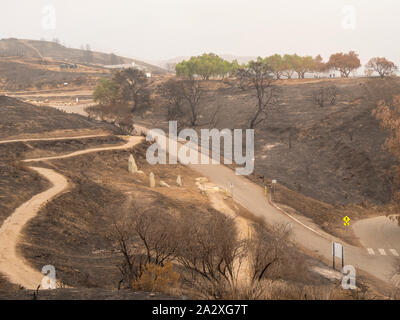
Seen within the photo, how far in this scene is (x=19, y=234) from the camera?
70.3ft

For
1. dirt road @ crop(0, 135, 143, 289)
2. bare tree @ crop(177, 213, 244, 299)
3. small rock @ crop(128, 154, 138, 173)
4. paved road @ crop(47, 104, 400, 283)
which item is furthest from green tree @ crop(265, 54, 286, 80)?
bare tree @ crop(177, 213, 244, 299)

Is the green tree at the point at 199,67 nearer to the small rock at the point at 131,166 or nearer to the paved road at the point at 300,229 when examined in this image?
the paved road at the point at 300,229

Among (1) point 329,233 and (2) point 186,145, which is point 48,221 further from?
(2) point 186,145

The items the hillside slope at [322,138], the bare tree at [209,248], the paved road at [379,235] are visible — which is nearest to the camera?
the bare tree at [209,248]

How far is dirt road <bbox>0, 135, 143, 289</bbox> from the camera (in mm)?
16734

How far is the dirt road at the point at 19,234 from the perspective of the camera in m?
16.7

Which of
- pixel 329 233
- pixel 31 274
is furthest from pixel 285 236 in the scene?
pixel 329 233

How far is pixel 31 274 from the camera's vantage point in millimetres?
17156

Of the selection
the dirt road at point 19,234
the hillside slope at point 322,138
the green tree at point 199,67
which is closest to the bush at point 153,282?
the dirt road at point 19,234

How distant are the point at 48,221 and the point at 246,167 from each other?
34033 mm

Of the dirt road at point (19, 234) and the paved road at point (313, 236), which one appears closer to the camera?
the dirt road at point (19, 234)

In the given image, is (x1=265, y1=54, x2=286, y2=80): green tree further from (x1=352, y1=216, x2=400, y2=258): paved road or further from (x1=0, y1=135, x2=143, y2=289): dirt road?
(x1=0, y1=135, x2=143, y2=289): dirt road

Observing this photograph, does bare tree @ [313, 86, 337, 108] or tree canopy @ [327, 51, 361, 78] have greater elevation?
tree canopy @ [327, 51, 361, 78]

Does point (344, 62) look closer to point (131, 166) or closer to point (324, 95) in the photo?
point (324, 95)
